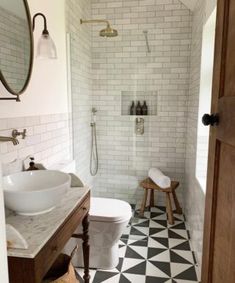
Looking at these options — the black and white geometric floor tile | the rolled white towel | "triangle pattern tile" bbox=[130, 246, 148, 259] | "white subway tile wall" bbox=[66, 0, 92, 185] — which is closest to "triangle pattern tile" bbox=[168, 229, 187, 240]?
the black and white geometric floor tile

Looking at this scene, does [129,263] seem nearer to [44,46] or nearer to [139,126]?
[139,126]

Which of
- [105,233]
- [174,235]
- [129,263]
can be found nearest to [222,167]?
[105,233]

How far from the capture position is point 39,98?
1.87 metres

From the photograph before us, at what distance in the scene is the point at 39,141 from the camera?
1867mm

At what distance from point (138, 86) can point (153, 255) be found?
1916 millimetres

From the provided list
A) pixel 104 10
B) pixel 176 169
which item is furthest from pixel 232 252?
pixel 104 10

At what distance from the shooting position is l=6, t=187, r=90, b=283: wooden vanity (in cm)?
93

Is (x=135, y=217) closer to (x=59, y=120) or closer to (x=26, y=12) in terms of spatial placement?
(x=59, y=120)

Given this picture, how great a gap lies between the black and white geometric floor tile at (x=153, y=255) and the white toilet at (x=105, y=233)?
0.08m

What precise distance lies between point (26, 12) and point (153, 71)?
1.82 m

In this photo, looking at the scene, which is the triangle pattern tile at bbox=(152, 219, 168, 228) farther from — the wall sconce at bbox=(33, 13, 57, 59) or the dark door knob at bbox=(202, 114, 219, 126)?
the wall sconce at bbox=(33, 13, 57, 59)

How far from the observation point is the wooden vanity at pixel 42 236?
3.06 feet

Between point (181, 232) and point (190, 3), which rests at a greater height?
point (190, 3)

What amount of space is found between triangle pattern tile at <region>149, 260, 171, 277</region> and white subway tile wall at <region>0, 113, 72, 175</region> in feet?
3.98
